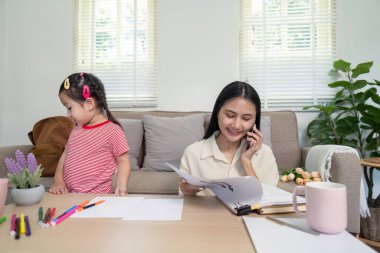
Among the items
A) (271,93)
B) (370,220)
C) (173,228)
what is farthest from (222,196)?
(271,93)

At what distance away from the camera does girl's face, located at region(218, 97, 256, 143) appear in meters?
0.94

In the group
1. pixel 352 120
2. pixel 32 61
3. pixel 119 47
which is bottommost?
pixel 352 120

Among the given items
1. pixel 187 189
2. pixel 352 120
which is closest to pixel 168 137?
pixel 187 189

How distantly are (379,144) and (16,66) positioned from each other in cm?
341

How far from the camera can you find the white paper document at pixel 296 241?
412 mm

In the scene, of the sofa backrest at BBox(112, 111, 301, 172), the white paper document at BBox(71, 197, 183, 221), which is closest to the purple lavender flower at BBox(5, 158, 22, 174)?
the white paper document at BBox(71, 197, 183, 221)

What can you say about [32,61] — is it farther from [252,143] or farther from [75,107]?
[252,143]

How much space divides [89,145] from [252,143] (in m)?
0.68

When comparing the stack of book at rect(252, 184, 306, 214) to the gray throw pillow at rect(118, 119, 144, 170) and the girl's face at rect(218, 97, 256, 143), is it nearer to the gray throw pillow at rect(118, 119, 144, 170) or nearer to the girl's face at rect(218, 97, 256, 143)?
the girl's face at rect(218, 97, 256, 143)

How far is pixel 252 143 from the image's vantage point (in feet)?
3.20

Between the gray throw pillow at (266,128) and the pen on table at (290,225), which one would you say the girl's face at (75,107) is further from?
the gray throw pillow at (266,128)

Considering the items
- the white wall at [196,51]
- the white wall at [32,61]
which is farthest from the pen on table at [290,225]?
the white wall at [32,61]

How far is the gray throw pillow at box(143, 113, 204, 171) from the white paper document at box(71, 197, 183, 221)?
1178 millimetres

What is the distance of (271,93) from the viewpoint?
7.58ft
